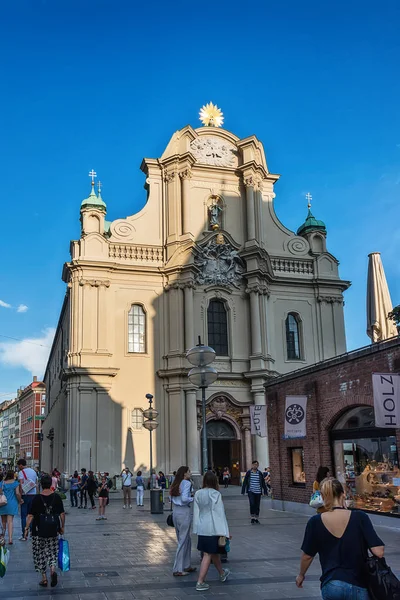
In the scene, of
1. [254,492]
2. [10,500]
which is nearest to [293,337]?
[254,492]

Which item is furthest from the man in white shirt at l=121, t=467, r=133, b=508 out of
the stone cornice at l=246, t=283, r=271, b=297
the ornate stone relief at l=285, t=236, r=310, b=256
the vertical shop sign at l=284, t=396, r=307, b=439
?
the ornate stone relief at l=285, t=236, r=310, b=256

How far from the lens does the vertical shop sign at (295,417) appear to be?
21.3 meters

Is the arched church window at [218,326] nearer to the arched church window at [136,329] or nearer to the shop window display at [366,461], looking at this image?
the arched church window at [136,329]

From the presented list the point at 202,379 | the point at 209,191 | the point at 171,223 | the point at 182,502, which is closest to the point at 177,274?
the point at 171,223

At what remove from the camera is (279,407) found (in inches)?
947

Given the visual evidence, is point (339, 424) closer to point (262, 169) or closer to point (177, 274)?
point (177, 274)

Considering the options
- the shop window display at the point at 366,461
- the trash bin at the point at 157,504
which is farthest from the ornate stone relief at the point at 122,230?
the shop window display at the point at 366,461

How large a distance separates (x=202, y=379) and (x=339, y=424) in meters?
7.03

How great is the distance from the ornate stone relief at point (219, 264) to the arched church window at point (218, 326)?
4.84ft

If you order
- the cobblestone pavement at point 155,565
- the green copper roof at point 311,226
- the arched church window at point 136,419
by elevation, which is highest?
the green copper roof at point 311,226

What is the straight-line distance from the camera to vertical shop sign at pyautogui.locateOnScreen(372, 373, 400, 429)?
15.8m

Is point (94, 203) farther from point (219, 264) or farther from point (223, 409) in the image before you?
point (223, 409)

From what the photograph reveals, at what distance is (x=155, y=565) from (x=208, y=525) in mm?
2916

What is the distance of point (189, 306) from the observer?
40.0m
